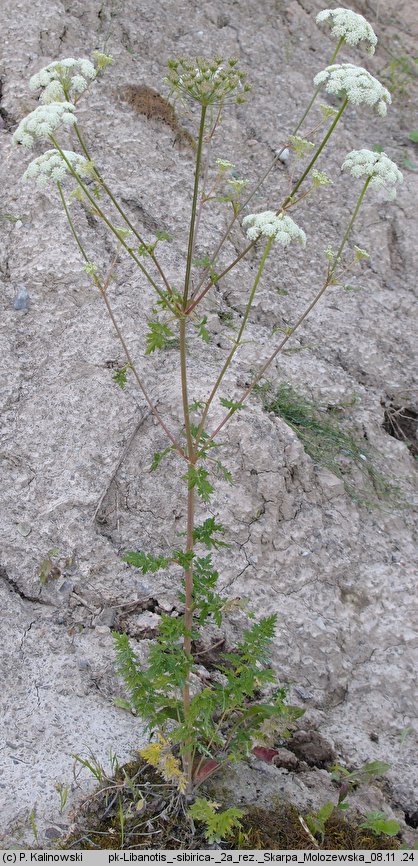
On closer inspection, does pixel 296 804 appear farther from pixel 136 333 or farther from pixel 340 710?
pixel 136 333

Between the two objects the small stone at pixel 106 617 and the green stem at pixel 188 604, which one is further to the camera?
the small stone at pixel 106 617

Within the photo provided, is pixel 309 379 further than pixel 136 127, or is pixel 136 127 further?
pixel 136 127

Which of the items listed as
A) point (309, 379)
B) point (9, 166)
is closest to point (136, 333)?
point (309, 379)

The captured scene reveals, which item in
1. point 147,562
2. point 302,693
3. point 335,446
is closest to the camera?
point 147,562

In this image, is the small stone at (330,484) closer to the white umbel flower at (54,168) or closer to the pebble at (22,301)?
the pebble at (22,301)

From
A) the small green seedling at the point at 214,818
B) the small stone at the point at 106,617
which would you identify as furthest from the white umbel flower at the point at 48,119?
the small green seedling at the point at 214,818

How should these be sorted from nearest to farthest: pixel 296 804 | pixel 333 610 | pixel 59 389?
1. pixel 296 804
2. pixel 333 610
3. pixel 59 389

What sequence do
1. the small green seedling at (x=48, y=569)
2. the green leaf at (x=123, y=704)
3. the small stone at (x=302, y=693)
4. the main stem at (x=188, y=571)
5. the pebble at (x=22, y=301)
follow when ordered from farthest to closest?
the pebble at (x=22, y=301), the small green seedling at (x=48, y=569), the small stone at (x=302, y=693), the green leaf at (x=123, y=704), the main stem at (x=188, y=571)

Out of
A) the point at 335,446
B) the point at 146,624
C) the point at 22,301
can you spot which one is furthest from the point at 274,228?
the point at 22,301

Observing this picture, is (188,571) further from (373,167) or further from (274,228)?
(373,167)
